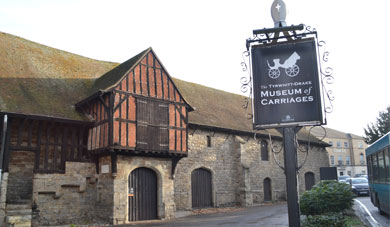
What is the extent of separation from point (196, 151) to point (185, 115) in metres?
3.03

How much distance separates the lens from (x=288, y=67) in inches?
A: 277

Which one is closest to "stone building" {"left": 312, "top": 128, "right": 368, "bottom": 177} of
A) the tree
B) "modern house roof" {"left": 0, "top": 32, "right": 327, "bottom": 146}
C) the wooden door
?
the tree

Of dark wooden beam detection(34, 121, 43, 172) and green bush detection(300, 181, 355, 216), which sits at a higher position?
dark wooden beam detection(34, 121, 43, 172)

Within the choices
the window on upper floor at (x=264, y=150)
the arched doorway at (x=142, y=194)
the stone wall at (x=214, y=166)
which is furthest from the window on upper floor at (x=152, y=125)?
the window on upper floor at (x=264, y=150)

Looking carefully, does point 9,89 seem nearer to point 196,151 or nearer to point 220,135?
point 196,151

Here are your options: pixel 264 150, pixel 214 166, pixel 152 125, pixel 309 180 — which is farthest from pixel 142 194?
pixel 309 180

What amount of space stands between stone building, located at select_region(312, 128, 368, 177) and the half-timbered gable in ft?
150

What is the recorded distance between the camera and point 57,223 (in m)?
13.8

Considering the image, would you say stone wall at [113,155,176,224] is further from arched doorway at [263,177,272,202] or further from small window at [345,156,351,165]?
small window at [345,156,351,165]

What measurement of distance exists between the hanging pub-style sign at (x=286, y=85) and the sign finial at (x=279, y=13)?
48 cm

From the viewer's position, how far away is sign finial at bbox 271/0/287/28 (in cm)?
726

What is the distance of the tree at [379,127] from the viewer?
114 ft

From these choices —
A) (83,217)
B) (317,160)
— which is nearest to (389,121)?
(317,160)

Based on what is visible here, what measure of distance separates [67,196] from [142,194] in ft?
10.2
